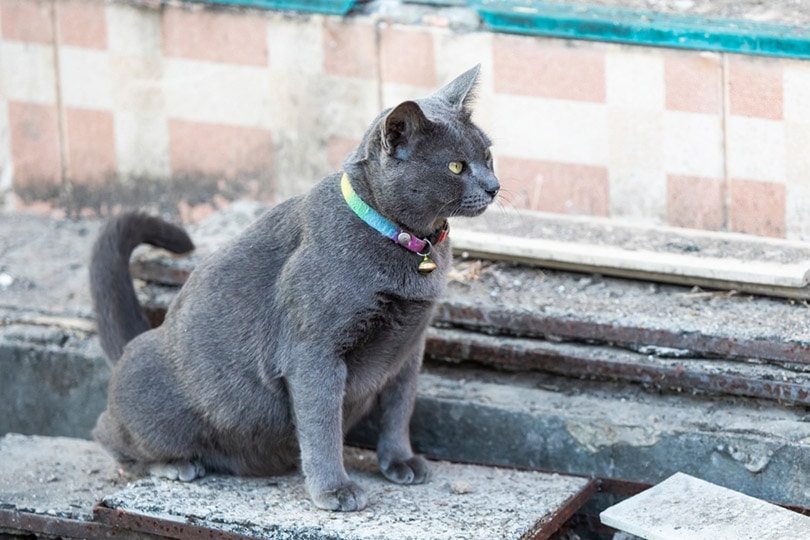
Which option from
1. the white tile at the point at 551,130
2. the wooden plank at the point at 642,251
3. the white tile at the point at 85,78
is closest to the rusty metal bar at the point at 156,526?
the wooden plank at the point at 642,251

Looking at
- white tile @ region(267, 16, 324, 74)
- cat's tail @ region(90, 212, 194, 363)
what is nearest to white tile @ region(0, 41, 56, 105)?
white tile @ region(267, 16, 324, 74)

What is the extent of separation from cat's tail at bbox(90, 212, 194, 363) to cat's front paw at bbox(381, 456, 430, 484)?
850mm

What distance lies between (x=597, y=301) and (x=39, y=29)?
233cm

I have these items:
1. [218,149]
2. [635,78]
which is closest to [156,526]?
[218,149]

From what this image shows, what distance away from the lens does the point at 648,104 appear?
13.3 feet

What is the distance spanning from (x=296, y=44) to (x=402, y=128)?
159 cm

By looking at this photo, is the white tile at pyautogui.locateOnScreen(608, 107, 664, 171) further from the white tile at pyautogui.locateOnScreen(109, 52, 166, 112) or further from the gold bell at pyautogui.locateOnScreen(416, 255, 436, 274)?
the white tile at pyautogui.locateOnScreen(109, 52, 166, 112)

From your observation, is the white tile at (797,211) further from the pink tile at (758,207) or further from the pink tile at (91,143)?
the pink tile at (91,143)

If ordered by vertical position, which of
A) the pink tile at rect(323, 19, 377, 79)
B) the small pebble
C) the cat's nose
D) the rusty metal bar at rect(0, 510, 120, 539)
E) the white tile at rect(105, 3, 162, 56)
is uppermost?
the white tile at rect(105, 3, 162, 56)

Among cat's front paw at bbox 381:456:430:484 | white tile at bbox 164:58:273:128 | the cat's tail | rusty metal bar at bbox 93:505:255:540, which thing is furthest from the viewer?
white tile at bbox 164:58:273:128

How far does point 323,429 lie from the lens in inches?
128

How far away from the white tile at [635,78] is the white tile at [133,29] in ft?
5.24

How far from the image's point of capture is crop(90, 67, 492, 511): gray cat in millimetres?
3111

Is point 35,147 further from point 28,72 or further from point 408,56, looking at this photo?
point 408,56
